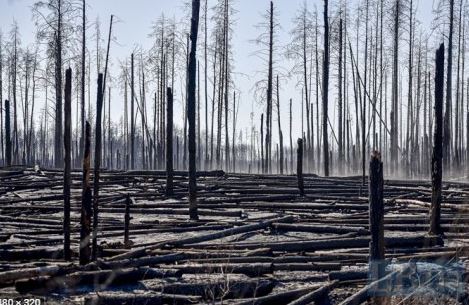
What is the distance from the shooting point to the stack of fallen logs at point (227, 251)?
5758 millimetres

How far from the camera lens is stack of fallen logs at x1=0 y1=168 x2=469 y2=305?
18.9 feet

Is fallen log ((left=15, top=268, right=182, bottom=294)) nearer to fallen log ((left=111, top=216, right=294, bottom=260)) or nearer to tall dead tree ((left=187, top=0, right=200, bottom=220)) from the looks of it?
fallen log ((left=111, top=216, right=294, bottom=260))

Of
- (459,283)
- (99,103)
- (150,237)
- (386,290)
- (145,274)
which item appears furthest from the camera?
(150,237)

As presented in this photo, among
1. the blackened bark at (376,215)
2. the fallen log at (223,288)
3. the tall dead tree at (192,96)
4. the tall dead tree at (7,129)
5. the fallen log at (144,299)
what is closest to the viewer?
the fallen log at (144,299)

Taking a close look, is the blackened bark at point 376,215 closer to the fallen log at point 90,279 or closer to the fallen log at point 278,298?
the fallen log at point 278,298

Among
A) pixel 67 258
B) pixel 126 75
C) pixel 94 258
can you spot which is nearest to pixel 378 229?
pixel 94 258

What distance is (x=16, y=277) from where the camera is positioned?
5.96 metres

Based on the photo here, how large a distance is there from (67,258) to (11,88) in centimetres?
3429

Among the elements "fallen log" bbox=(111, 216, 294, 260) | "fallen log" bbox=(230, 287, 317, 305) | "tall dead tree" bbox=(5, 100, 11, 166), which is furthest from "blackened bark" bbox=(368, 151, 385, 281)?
"tall dead tree" bbox=(5, 100, 11, 166)

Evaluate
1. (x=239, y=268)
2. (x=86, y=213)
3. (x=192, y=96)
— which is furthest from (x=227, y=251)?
(x=192, y=96)

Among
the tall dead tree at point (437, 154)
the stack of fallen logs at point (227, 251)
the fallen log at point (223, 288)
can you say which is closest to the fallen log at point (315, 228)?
the stack of fallen logs at point (227, 251)

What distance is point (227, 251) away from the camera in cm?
773

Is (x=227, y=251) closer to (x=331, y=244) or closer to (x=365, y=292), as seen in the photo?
(x=331, y=244)

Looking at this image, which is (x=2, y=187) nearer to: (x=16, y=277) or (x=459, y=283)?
(x=16, y=277)
